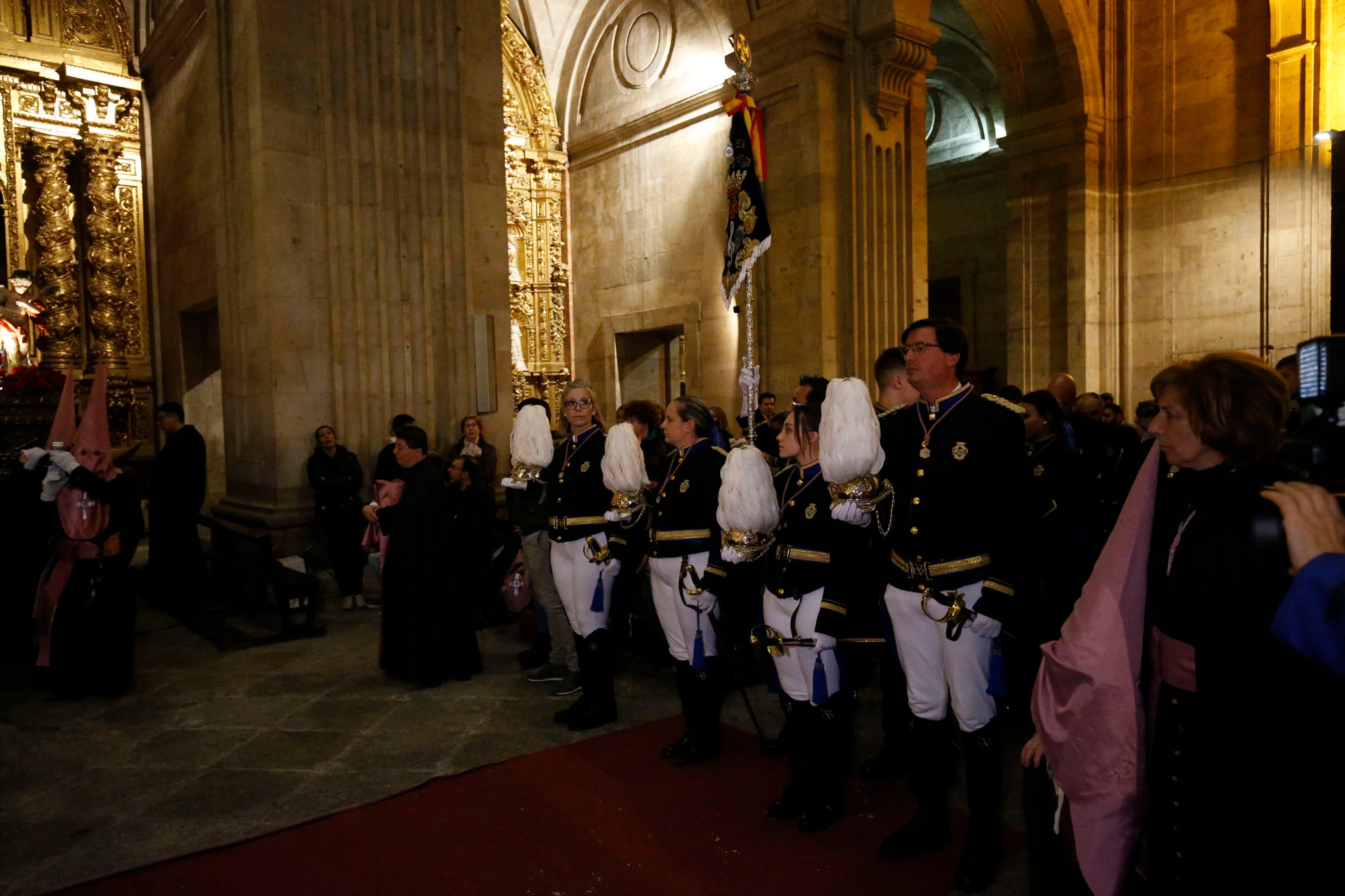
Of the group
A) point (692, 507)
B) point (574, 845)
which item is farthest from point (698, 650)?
point (574, 845)

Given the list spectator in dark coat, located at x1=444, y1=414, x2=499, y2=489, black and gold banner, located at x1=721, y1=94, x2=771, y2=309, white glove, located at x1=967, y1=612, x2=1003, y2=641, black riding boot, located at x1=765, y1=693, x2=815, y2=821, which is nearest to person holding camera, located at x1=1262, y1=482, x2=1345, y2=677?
white glove, located at x1=967, y1=612, x2=1003, y2=641

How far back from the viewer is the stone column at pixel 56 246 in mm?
10961

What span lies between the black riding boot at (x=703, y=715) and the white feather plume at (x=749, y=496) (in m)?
0.91

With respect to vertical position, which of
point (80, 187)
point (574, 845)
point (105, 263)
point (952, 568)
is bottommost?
point (574, 845)

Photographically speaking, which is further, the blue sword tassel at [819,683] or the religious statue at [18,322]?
the religious statue at [18,322]

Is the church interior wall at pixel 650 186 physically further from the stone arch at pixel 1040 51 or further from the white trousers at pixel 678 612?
the white trousers at pixel 678 612

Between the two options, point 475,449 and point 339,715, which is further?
point 475,449

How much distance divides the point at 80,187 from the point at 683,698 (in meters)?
11.7

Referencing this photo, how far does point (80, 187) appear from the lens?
1139 cm

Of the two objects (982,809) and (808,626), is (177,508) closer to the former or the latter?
(808,626)

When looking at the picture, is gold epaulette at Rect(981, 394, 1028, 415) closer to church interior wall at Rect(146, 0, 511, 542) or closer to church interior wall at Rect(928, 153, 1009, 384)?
church interior wall at Rect(146, 0, 511, 542)

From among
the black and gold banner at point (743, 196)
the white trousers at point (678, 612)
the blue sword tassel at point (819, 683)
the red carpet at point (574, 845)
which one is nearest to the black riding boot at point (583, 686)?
the red carpet at point (574, 845)

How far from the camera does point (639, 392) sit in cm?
1370

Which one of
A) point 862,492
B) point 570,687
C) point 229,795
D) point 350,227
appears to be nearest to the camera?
point 862,492
